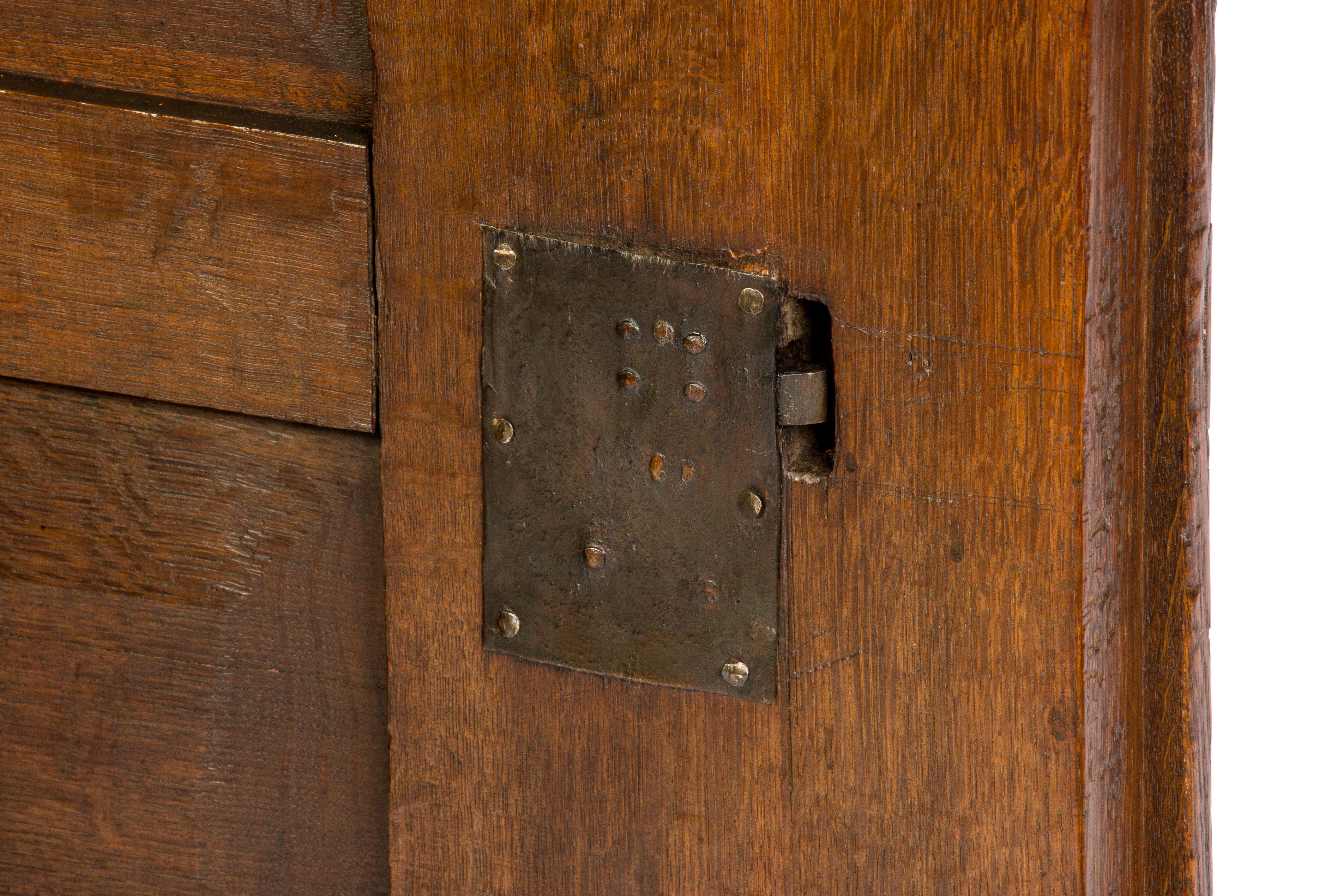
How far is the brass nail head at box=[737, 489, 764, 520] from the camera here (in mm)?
748

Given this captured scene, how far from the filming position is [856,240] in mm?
706

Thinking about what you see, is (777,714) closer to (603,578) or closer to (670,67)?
(603,578)

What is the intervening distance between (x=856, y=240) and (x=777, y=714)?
0.75ft

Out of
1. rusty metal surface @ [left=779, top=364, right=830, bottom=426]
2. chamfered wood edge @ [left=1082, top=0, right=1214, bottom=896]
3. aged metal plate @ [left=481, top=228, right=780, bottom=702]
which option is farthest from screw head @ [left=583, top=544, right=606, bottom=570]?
chamfered wood edge @ [left=1082, top=0, right=1214, bottom=896]

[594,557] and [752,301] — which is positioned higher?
[752,301]

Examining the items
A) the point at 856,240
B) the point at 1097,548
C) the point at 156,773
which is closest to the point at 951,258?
the point at 856,240

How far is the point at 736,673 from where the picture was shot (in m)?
0.77

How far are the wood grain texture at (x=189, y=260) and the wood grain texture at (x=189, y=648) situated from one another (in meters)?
0.03

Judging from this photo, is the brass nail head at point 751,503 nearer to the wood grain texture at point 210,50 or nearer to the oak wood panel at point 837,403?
the oak wood panel at point 837,403

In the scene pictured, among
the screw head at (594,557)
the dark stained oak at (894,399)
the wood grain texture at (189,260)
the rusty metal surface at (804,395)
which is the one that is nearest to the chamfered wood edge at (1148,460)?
the dark stained oak at (894,399)

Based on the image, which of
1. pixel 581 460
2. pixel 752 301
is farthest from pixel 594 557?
pixel 752 301

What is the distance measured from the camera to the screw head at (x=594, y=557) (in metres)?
0.79

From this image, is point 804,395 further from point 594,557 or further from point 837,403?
point 594,557

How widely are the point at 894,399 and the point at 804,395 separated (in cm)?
4
